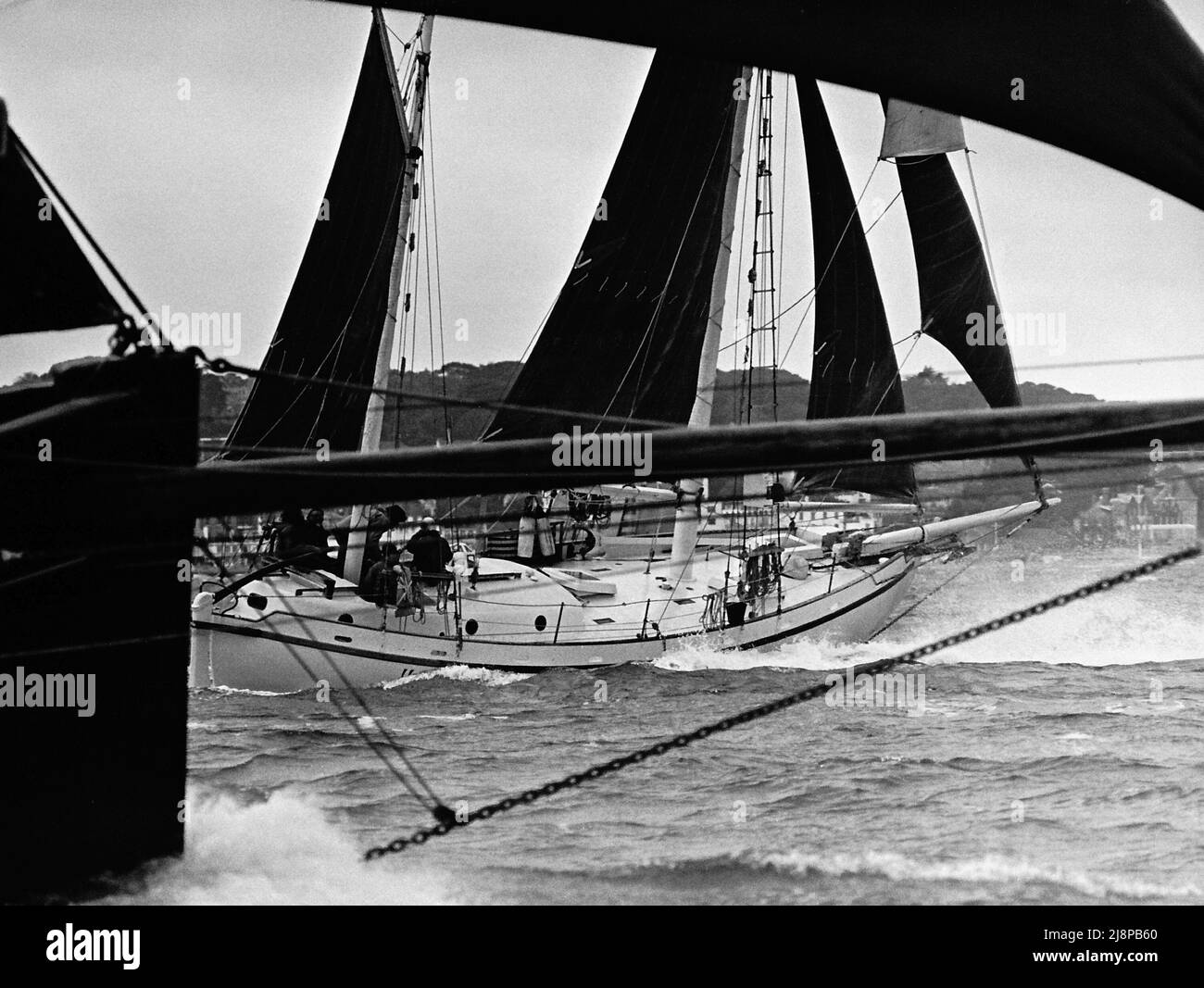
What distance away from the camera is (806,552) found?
28.9 m

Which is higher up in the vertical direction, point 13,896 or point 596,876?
point 13,896

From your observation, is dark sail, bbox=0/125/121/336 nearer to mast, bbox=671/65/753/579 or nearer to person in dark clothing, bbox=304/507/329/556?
person in dark clothing, bbox=304/507/329/556

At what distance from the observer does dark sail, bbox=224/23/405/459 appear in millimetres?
23781

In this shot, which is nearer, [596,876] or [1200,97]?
[1200,97]

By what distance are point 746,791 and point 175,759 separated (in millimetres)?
8284

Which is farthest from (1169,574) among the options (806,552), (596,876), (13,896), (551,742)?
(13,896)

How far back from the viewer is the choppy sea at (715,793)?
1002cm

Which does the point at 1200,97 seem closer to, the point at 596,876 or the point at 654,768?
the point at 596,876

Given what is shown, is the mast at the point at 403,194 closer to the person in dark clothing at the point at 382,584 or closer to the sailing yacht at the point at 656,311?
the sailing yacht at the point at 656,311

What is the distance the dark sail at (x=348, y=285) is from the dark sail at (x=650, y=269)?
A: 2.95m

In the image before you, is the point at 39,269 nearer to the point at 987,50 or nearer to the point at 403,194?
the point at 987,50

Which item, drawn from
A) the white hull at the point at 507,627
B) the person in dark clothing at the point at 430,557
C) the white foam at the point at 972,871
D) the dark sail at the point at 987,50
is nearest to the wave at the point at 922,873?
the white foam at the point at 972,871

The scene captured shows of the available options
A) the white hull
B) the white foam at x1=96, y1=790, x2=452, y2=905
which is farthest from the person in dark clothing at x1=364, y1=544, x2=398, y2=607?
the white foam at x1=96, y1=790, x2=452, y2=905

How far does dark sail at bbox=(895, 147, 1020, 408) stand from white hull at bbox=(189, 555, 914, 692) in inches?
203
